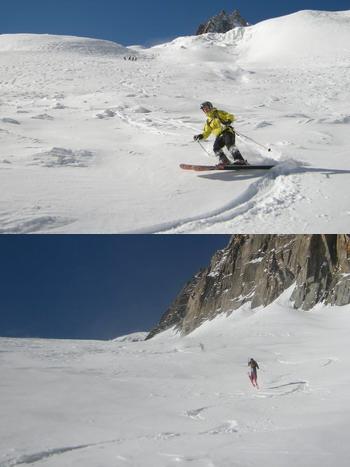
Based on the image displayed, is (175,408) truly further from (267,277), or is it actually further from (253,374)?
(267,277)

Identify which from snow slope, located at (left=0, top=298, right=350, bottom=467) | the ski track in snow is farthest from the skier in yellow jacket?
snow slope, located at (left=0, top=298, right=350, bottom=467)

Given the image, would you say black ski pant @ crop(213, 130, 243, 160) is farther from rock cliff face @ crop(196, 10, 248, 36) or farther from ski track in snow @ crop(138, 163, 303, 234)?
rock cliff face @ crop(196, 10, 248, 36)

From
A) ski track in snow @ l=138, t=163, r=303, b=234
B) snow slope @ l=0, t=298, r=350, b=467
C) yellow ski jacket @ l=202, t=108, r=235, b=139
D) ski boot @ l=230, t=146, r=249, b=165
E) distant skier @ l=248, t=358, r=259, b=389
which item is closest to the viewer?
snow slope @ l=0, t=298, r=350, b=467

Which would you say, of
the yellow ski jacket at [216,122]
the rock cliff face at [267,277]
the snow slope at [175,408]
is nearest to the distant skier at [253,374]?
the snow slope at [175,408]

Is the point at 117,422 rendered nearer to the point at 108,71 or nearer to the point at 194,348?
the point at 194,348

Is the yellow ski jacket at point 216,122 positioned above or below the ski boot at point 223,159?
above

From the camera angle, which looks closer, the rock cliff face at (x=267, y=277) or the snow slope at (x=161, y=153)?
the snow slope at (x=161, y=153)

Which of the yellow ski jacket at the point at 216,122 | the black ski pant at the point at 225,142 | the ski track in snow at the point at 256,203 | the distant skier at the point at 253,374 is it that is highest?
the yellow ski jacket at the point at 216,122

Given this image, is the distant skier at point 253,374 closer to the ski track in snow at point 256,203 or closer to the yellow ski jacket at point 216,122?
the ski track in snow at point 256,203
